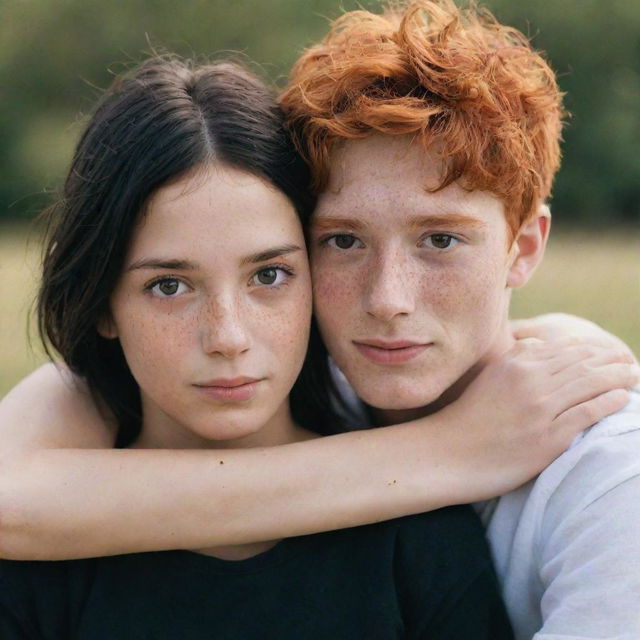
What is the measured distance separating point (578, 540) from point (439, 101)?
1104 millimetres

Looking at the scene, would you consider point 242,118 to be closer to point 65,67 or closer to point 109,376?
point 109,376

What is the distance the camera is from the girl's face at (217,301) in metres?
2.54

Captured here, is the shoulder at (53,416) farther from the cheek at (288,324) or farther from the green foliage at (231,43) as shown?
the green foliage at (231,43)

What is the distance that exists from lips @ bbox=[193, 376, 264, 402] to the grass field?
414 cm

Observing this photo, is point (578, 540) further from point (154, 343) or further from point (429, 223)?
point (154, 343)

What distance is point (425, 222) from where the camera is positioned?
8.72 ft

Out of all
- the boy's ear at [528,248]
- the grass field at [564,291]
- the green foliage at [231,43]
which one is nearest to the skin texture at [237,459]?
the boy's ear at [528,248]

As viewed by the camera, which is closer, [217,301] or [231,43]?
[217,301]

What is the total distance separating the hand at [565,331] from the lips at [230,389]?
2.89 ft

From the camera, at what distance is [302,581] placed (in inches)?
→ 103

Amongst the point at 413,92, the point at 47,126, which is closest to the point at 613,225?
the point at 47,126

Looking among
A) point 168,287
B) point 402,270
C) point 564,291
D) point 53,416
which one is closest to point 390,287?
point 402,270

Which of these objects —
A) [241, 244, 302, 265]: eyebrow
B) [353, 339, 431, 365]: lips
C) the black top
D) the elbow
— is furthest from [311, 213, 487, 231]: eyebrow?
the elbow

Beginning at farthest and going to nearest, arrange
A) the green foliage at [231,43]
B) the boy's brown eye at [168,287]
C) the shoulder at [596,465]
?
the green foliage at [231,43] → the boy's brown eye at [168,287] → the shoulder at [596,465]
